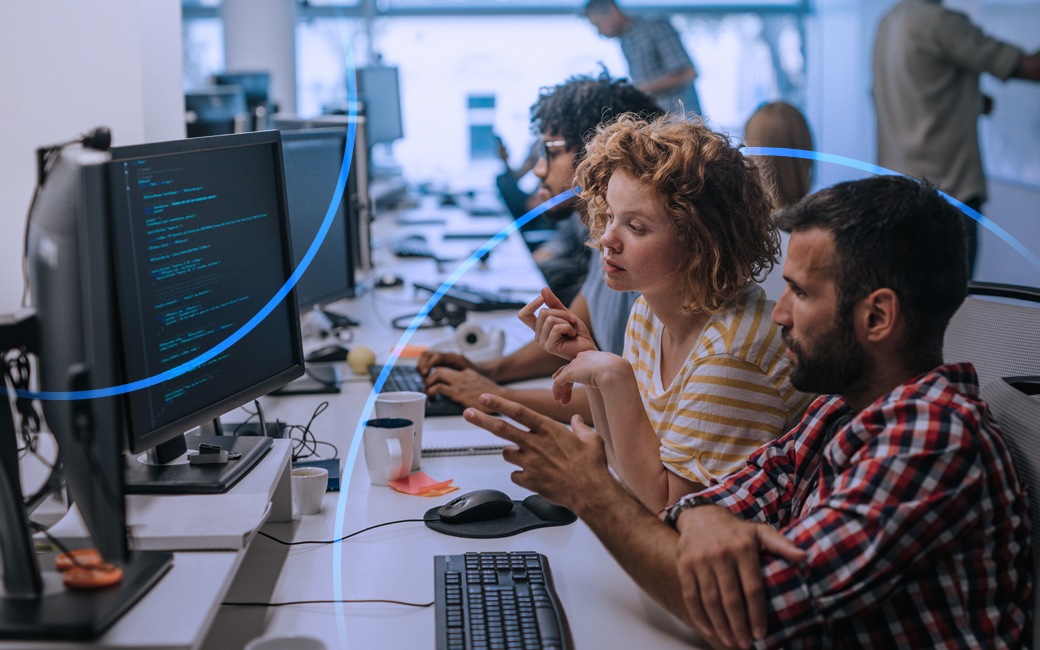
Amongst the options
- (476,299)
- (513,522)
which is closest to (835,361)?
(513,522)

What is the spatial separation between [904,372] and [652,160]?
0.58 metres

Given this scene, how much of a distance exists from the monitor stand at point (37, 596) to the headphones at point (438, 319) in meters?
1.73

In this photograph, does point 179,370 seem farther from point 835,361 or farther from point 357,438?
point 835,361

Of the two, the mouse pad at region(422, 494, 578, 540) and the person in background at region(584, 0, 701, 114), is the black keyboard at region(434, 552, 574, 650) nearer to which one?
the mouse pad at region(422, 494, 578, 540)

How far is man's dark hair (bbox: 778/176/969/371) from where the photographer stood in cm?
91

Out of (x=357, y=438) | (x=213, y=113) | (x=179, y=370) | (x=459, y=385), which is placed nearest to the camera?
(x=179, y=370)

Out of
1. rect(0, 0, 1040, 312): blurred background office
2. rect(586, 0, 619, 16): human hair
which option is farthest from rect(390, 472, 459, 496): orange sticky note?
rect(586, 0, 619, 16): human hair

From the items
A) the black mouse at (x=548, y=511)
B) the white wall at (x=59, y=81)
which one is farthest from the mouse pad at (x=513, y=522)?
the white wall at (x=59, y=81)

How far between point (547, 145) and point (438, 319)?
0.76m

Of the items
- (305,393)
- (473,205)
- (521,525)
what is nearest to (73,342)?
(521,525)

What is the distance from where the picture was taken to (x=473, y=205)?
18.4 ft

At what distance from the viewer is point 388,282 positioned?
309 cm

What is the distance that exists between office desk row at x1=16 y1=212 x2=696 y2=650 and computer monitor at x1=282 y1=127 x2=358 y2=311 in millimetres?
560

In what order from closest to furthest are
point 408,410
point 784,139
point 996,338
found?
point 996,338, point 408,410, point 784,139
